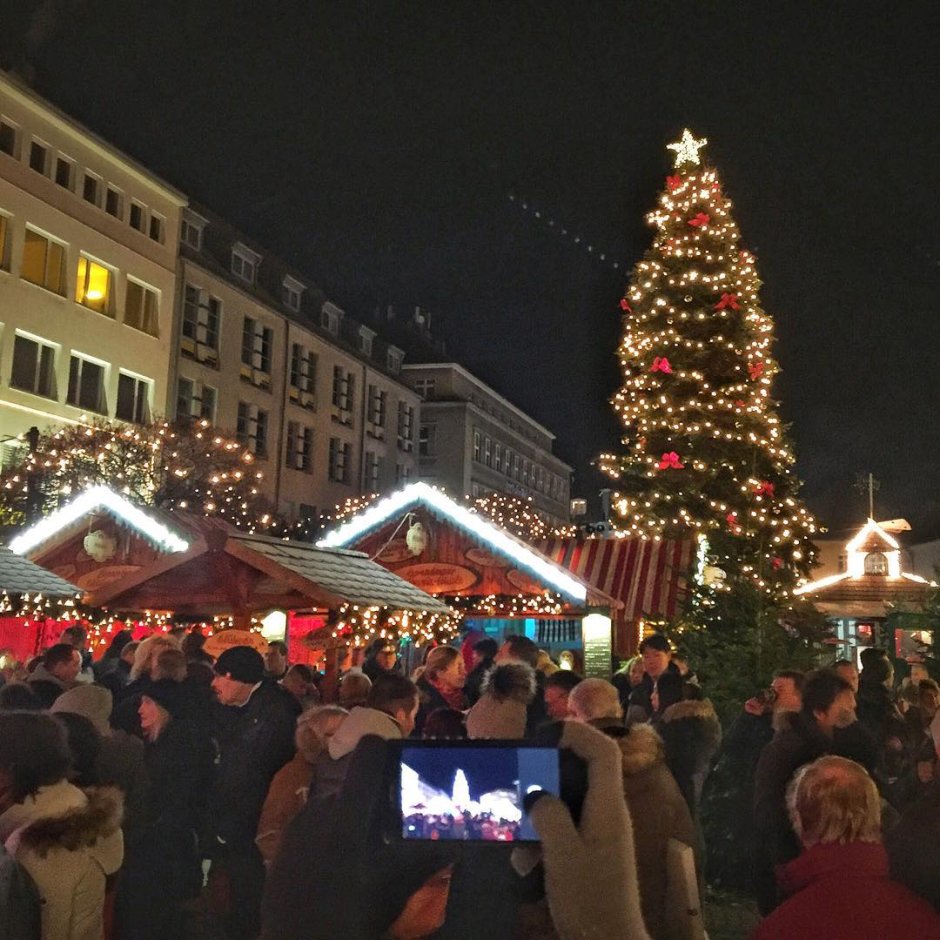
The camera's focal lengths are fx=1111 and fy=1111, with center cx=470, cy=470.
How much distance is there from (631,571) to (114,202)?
27.8 m

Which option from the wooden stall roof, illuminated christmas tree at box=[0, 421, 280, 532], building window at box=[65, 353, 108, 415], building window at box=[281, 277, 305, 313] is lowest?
the wooden stall roof

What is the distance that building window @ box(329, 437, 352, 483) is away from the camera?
54.0 m

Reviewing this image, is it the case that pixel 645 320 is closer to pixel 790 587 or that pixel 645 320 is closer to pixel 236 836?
pixel 790 587

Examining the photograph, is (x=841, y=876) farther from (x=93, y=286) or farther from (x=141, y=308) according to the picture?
(x=141, y=308)

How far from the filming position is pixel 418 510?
18.1 metres

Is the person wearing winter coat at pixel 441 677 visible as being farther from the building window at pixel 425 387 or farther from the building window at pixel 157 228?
the building window at pixel 425 387

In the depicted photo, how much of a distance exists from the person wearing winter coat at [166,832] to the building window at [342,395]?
158 feet

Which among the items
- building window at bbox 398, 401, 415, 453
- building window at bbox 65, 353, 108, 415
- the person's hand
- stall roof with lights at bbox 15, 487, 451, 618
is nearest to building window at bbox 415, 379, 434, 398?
building window at bbox 398, 401, 415, 453

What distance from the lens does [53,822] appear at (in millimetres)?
3777

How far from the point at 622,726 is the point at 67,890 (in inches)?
84.2

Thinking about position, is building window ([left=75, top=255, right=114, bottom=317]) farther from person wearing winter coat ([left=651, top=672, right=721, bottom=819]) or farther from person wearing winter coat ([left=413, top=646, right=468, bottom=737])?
person wearing winter coat ([left=651, top=672, right=721, bottom=819])

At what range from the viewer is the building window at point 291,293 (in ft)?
168

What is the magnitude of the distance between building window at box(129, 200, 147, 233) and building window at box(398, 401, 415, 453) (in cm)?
2337

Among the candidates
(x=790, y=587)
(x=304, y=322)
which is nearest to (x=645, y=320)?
(x=790, y=587)
